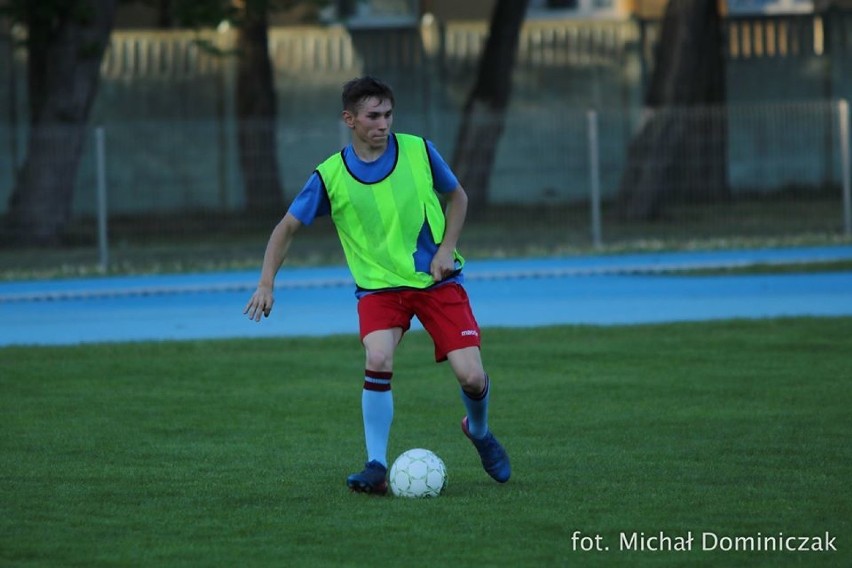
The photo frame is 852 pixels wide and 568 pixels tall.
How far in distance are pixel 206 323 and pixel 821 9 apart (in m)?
23.7

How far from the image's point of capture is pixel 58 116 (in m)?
24.5

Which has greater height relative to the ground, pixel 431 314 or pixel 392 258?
pixel 392 258

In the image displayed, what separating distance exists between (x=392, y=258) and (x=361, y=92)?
0.78 m

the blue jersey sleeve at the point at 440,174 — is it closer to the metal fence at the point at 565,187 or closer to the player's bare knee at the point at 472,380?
the player's bare knee at the point at 472,380

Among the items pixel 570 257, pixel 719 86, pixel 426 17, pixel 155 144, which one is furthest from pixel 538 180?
pixel 426 17

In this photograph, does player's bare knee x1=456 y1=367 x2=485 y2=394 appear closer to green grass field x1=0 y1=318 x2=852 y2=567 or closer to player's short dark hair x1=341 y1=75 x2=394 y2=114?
green grass field x1=0 y1=318 x2=852 y2=567

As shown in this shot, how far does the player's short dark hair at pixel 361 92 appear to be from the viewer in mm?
A: 7441

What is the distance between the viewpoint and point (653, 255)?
22609 mm

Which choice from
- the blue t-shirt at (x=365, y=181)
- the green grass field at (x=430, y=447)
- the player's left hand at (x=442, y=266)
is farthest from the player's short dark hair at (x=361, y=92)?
the green grass field at (x=430, y=447)

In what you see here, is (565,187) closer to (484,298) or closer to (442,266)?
(484,298)

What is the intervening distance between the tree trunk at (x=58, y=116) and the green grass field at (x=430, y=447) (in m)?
9.10

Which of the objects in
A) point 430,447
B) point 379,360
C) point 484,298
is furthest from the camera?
point 484,298

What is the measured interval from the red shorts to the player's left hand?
0.12 metres

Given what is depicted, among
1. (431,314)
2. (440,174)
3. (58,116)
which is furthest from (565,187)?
(431,314)
